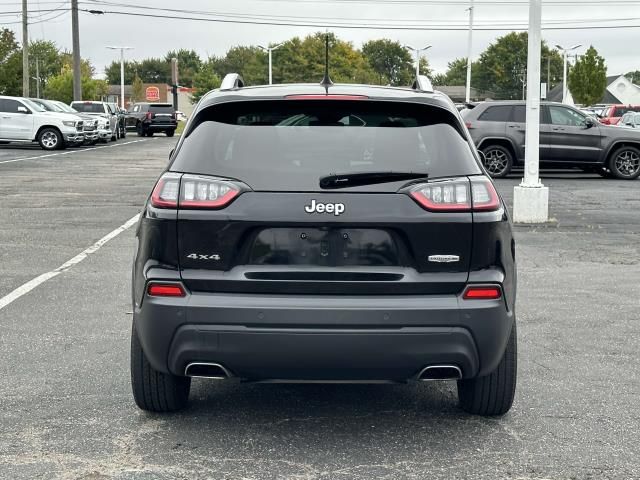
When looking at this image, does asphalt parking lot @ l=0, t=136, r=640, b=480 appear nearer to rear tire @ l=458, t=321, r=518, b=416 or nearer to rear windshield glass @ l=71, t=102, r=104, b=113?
rear tire @ l=458, t=321, r=518, b=416

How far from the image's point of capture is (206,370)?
4.45m

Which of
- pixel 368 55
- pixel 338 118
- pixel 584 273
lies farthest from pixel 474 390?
pixel 368 55

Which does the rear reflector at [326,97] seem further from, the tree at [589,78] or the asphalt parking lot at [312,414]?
the tree at [589,78]

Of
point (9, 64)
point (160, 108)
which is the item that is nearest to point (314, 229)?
point (160, 108)

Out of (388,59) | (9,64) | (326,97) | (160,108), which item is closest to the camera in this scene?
(326,97)

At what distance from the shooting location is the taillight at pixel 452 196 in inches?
173

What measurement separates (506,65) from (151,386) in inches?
5829

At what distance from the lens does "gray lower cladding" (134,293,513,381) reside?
4.27 m

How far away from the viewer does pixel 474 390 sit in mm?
4961

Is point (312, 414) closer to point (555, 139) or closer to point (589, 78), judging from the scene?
point (555, 139)

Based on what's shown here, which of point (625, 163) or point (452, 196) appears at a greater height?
point (452, 196)

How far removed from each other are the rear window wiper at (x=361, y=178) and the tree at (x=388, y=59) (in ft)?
515

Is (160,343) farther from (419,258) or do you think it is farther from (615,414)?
(615,414)

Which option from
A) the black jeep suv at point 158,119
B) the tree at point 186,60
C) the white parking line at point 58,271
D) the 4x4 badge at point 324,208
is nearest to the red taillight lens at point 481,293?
the 4x4 badge at point 324,208
